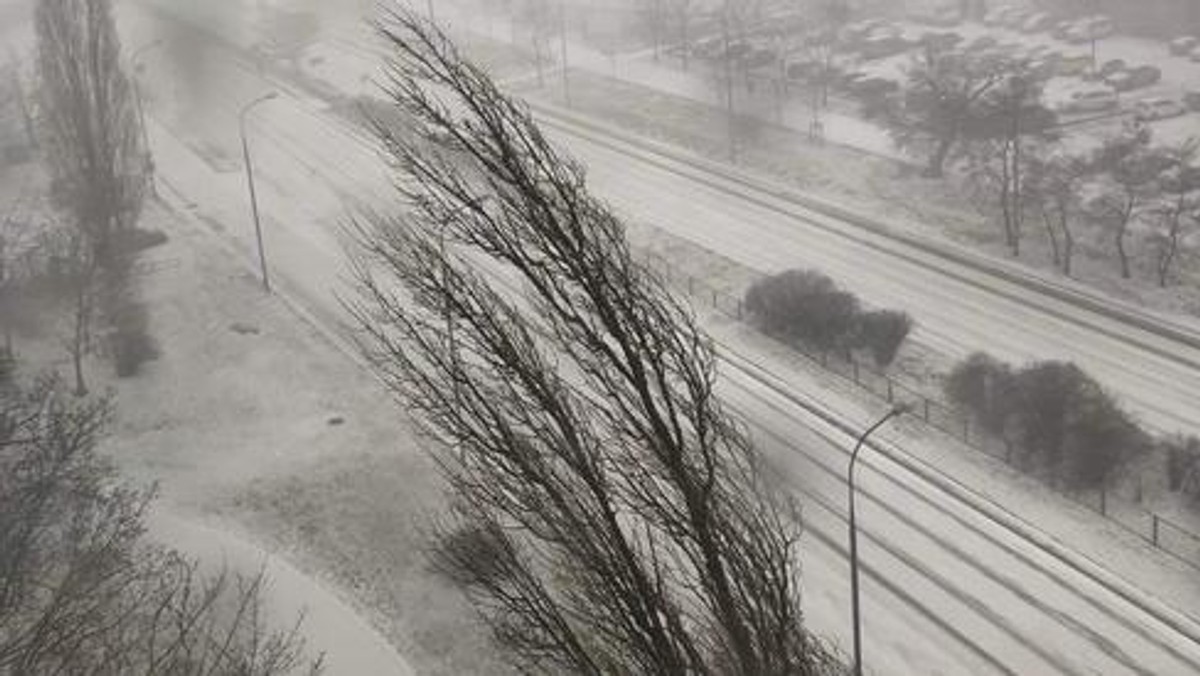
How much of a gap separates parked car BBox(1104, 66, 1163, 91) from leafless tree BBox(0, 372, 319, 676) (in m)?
41.6

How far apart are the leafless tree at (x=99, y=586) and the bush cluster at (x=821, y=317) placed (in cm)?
1577

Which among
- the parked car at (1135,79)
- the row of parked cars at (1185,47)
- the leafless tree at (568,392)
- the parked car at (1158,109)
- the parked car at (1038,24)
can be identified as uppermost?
the leafless tree at (568,392)

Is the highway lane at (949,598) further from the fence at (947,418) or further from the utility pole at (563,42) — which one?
the utility pole at (563,42)

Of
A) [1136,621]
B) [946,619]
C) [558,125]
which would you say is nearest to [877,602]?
[946,619]

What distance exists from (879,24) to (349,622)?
49908 millimetres

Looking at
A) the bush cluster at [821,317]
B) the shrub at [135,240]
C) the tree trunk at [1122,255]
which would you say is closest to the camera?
the bush cluster at [821,317]

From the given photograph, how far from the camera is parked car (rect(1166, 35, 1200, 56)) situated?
5266cm

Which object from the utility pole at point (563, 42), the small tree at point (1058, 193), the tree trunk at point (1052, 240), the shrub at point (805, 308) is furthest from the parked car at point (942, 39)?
the shrub at point (805, 308)

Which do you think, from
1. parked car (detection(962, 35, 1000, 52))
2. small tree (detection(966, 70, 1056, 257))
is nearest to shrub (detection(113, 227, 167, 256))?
small tree (detection(966, 70, 1056, 257))

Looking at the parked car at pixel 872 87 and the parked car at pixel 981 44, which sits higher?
the parked car at pixel 981 44

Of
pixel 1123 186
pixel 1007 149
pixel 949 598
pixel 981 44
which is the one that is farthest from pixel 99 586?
pixel 981 44

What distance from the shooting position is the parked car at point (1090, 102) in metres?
46.8

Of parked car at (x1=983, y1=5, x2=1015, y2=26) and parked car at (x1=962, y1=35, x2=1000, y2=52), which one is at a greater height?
parked car at (x1=983, y1=5, x2=1015, y2=26)

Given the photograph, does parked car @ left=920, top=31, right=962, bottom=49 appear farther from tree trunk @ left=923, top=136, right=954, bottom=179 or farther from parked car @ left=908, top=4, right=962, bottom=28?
tree trunk @ left=923, top=136, right=954, bottom=179
